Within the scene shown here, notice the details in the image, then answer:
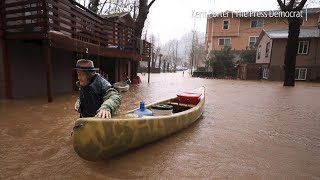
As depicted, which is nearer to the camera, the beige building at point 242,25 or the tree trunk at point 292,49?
the tree trunk at point 292,49

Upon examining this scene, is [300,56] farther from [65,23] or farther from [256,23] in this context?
[65,23]

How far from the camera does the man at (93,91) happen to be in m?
3.36

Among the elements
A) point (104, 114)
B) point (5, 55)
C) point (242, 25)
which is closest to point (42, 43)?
point (5, 55)

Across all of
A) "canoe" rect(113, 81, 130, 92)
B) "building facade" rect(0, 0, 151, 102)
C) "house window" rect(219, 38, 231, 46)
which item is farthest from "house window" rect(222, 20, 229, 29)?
"canoe" rect(113, 81, 130, 92)

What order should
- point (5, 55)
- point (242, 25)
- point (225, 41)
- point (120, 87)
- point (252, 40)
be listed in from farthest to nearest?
1. point (225, 41)
2. point (242, 25)
3. point (252, 40)
4. point (120, 87)
5. point (5, 55)

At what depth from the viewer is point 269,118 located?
726 cm

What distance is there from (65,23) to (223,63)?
24890 mm

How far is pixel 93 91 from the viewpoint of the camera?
3445mm

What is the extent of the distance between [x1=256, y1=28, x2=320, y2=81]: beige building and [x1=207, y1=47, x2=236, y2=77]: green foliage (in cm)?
444

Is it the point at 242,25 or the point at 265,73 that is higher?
the point at 242,25

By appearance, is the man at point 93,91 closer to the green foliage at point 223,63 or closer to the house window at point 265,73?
the house window at point 265,73

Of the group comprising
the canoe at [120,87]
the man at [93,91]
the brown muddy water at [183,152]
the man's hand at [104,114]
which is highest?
the man at [93,91]

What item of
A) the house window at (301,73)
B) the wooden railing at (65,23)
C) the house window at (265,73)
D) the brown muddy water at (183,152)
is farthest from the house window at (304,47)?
the brown muddy water at (183,152)

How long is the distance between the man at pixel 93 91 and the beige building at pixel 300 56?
25.7m
